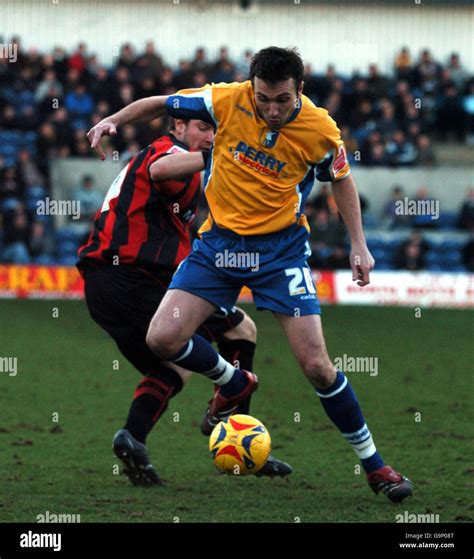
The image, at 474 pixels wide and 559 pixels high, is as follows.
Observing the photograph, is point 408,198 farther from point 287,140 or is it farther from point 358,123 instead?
point 287,140

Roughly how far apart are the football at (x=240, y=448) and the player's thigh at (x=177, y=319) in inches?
21.7

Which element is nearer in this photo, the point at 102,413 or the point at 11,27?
the point at 102,413

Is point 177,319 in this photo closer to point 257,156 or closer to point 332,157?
point 257,156

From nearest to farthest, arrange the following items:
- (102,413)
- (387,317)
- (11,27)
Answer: (102,413) → (387,317) → (11,27)

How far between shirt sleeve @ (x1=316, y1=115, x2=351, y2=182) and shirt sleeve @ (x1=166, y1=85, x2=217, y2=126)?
0.60 m

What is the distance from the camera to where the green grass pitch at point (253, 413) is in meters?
5.70

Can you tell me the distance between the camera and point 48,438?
7.64m

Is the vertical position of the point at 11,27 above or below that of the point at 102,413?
above

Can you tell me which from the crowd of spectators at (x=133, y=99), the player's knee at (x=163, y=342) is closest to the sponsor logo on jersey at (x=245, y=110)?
the player's knee at (x=163, y=342)

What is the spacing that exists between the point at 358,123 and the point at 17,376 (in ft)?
44.3

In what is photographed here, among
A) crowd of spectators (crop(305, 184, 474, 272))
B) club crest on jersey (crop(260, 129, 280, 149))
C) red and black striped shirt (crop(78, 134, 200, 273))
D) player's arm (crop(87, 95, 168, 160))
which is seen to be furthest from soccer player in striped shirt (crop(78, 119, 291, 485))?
crowd of spectators (crop(305, 184, 474, 272))

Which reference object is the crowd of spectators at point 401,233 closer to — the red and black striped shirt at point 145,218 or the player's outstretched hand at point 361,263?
the red and black striped shirt at point 145,218

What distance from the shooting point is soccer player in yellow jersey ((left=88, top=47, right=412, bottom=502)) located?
19.3ft

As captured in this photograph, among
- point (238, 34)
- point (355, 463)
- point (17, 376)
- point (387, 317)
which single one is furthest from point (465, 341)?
→ point (238, 34)
